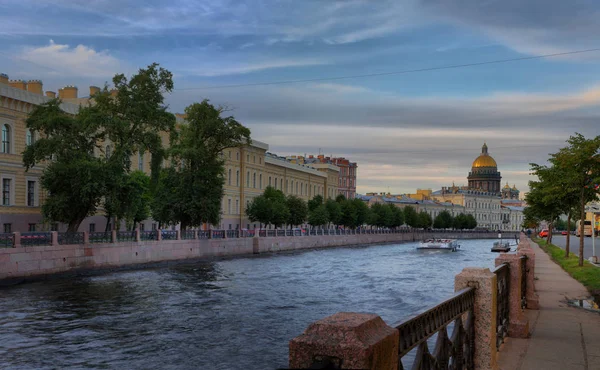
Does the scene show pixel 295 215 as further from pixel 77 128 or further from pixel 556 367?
pixel 556 367

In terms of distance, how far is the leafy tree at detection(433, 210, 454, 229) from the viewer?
158 metres

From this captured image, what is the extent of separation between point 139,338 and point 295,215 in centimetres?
6433

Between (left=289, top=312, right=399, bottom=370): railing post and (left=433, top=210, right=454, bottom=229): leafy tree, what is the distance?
157904 millimetres

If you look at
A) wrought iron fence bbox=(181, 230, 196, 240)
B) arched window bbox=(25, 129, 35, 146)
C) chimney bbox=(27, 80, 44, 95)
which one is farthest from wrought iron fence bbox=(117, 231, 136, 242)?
chimney bbox=(27, 80, 44, 95)

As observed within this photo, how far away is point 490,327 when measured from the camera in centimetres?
734

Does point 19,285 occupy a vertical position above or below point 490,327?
below

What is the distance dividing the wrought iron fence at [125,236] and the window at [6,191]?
7.95 meters

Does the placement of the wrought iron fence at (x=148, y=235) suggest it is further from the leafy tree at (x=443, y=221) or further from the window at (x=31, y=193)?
the leafy tree at (x=443, y=221)

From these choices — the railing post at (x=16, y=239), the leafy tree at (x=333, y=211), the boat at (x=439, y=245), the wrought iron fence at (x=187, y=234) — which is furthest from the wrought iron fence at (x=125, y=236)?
the leafy tree at (x=333, y=211)

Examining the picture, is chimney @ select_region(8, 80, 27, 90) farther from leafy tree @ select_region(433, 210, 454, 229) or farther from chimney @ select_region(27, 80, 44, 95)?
leafy tree @ select_region(433, 210, 454, 229)

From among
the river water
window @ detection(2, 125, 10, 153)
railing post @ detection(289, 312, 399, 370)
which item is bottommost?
the river water

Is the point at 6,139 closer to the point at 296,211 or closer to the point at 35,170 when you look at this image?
the point at 35,170

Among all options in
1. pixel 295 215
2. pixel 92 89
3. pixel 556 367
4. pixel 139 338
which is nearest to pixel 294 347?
pixel 556 367

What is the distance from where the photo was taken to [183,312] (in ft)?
70.4
